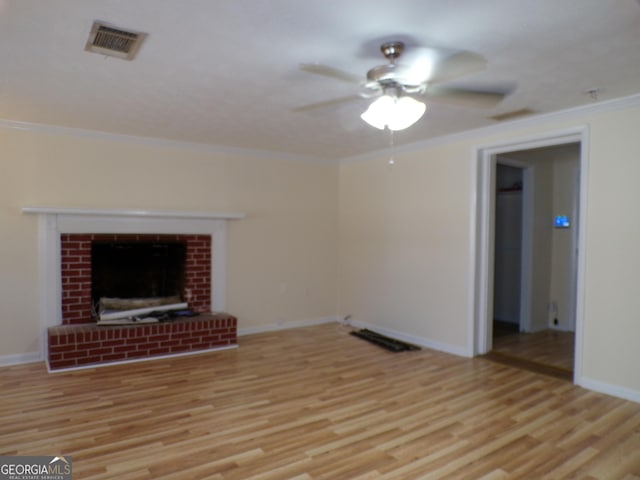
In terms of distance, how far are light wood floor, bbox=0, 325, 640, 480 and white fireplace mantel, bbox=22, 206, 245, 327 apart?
74cm

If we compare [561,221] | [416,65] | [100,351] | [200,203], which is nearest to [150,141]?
[200,203]

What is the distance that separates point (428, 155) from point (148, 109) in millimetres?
2852

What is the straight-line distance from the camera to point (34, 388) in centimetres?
342

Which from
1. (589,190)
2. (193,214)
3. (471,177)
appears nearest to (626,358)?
(589,190)

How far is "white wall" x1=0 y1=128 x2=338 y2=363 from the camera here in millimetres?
4059

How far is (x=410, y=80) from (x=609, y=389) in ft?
9.37

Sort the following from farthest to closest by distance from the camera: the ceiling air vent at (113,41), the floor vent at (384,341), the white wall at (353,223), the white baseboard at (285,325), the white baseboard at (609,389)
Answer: the white baseboard at (285,325)
the floor vent at (384,341)
the white wall at (353,223)
the white baseboard at (609,389)
the ceiling air vent at (113,41)

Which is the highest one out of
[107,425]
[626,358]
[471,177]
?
[471,177]

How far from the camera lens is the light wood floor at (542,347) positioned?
429 cm

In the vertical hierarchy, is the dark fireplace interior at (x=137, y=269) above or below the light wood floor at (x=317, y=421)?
above

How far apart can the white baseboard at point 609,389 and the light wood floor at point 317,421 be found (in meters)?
0.07

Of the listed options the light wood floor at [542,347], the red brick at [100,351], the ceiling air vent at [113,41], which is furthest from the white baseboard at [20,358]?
the light wood floor at [542,347]

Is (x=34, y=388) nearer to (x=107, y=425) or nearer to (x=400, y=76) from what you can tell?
(x=107, y=425)

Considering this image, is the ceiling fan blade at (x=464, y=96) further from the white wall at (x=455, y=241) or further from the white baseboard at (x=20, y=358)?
the white baseboard at (x=20, y=358)
